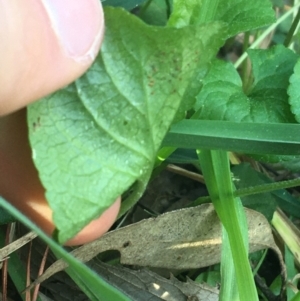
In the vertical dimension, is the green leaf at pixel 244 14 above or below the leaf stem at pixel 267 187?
above

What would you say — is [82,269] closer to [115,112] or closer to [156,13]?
[115,112]

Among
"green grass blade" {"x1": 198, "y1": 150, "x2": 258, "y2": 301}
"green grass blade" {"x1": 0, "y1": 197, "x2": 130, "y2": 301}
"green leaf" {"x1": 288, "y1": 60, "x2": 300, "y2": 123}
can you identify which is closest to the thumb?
"green grass blade" {"x1": 0, "y1": 197, "x2": 130, "y2": 301}

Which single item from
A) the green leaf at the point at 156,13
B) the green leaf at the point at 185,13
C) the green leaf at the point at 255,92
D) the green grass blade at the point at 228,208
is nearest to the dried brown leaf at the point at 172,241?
the green grass blade at the point at 228,208

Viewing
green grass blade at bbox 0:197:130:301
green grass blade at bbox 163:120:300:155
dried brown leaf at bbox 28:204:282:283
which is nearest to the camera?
green grass blade at bbox 0:197:130:301

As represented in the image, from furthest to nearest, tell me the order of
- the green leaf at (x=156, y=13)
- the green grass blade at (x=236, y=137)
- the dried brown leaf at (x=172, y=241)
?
the green leaf at (x=156, y=13) → the dried brown leaf at (x=172, y=241) → the green grass blade at (x=236, y=137)

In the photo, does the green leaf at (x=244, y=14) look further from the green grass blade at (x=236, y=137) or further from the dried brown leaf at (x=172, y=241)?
the dried brown leaf at (x=172, y=241)

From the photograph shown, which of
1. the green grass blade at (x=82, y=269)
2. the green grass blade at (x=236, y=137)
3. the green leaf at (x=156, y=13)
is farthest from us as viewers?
the green leaf at (x=156, y=13)

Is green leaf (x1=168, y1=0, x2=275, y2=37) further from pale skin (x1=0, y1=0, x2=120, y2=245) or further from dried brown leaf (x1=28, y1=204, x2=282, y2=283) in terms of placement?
dried brown leaf (x1=28, y1=204, x2=282, y2=283)

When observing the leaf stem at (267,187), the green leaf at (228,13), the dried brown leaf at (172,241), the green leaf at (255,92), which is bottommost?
the dried brown leaf at (172,241)
